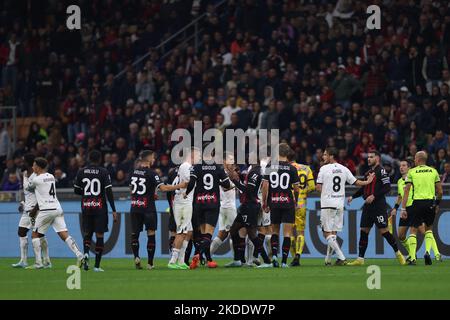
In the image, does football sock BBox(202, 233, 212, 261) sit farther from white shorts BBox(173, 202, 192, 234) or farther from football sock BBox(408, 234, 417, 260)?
football sock BBox(408, 234, 417, 260)

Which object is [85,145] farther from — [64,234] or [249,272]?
[249,272]

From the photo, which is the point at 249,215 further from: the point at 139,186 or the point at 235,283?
the point at 235,283

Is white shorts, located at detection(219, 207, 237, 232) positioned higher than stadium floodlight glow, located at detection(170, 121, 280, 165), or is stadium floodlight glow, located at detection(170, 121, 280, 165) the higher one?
stadium floodlight glow, located at detection(170, 121, 280, 165)

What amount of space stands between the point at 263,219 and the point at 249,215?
572 millimetres

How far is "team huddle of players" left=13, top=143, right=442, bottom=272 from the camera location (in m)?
20.8

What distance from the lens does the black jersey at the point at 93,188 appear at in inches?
818

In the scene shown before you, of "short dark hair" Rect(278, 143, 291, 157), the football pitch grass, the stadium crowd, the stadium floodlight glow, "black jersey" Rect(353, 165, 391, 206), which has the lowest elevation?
the football pitch grass

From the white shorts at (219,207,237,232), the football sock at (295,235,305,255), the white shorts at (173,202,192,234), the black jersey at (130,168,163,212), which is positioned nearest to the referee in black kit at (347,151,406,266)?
the football sock at (295,235,305,255)

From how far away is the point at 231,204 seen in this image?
21.9 meters

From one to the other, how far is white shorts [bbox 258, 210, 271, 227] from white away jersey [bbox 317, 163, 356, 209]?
116 centimetres

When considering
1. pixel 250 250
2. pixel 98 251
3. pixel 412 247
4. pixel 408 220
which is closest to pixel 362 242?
pixel 412 247

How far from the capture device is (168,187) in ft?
68.3
